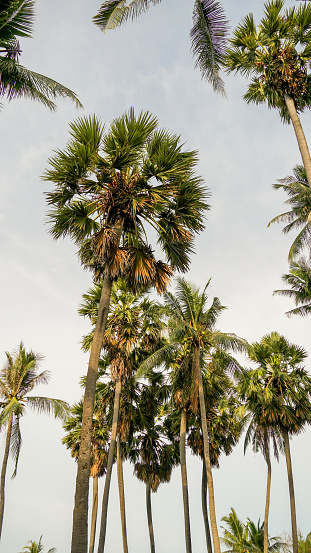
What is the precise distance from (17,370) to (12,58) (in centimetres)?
1684

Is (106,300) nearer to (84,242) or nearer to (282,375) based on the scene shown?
(84,242)

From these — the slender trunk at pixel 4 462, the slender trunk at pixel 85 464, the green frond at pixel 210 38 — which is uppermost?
the green frond at pixel 210 38

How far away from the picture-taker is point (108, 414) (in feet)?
80.0

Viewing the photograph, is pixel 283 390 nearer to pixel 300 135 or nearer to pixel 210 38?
pixel 300 135

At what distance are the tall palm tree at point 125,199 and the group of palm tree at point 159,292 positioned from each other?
0.03m

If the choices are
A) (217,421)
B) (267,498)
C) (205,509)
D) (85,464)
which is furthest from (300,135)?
(205,509)

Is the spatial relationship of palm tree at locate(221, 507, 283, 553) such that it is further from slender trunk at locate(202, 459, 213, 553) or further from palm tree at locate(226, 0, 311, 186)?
palm tree at locate(226, 0, 311, 186)

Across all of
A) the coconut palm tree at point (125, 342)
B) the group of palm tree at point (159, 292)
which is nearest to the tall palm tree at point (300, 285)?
the group of palm tree at point (159, 292)

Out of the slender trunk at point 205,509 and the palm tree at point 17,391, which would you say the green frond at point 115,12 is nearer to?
the palm tree at point 17,391

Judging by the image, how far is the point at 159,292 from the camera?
11703mm

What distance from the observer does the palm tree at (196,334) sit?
750 inches

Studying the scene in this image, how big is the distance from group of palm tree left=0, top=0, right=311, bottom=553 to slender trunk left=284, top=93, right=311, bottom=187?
5 centimetres

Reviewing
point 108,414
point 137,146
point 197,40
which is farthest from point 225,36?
point 108,414

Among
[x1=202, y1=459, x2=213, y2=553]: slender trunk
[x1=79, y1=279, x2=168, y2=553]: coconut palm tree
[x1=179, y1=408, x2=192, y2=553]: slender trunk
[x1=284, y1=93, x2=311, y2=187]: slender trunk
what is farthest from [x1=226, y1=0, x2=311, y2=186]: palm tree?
[x1=202, y1=459, x2=213, y2=553]: slender trunk
